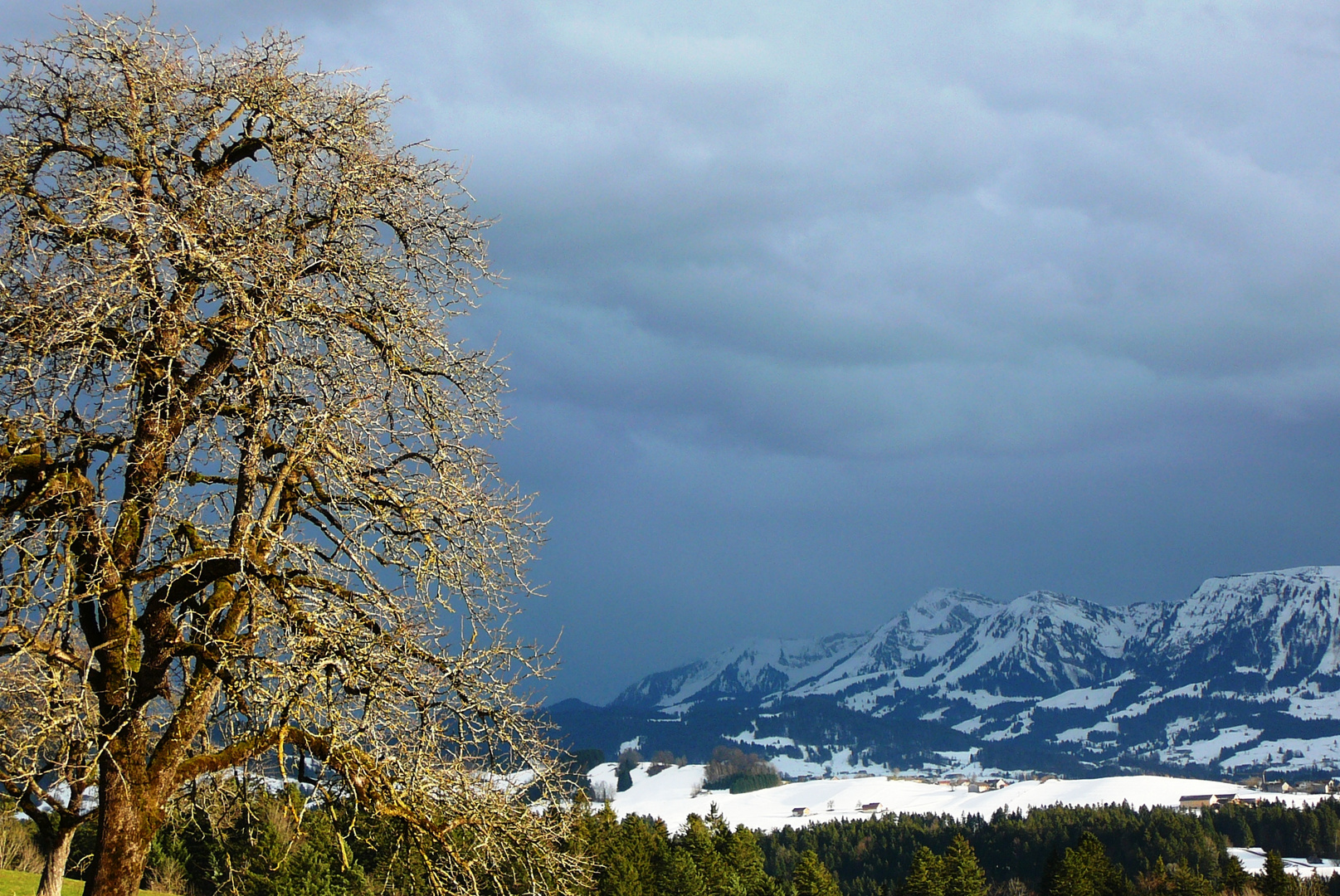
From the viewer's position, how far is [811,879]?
69688 mm

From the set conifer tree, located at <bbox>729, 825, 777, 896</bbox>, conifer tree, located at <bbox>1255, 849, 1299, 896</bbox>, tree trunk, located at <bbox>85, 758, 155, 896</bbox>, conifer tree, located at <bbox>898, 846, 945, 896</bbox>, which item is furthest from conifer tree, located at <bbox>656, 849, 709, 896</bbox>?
tree trunk, located at <bbox>85, 758, 155, 896</bbox>

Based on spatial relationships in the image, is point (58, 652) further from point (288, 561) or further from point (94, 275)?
point (94, 275)

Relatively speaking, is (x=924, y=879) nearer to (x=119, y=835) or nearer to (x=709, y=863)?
(x=709, y=863)

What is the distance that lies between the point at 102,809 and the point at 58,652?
3.84 ft

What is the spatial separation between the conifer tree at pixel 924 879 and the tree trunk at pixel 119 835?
259ft

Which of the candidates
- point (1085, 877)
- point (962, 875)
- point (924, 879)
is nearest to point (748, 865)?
point (924, 879)

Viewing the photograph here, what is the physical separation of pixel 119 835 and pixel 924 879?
79239 millimetres

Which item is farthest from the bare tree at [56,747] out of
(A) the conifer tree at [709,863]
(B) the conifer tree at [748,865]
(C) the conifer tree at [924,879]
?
(C) the conifer tree at [924,879]

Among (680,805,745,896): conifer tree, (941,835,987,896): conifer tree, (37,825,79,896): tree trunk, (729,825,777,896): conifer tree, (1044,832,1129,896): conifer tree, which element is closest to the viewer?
(37,825,79,896): tree trunk

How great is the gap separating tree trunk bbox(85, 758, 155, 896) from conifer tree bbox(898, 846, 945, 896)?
79.0 meters

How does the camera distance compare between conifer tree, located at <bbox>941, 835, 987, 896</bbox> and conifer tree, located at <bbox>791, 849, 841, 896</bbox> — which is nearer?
conifer tree, located at <bbox>791, 849, 841, 896</bbox>

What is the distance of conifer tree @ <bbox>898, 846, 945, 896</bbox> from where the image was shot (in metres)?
77.2

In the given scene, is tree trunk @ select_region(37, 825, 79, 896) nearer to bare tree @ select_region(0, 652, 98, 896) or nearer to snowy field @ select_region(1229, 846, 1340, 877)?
bare tree @ select_region(0, 652, 98, 896)

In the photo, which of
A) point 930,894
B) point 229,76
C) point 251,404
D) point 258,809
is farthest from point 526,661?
point 930,894
